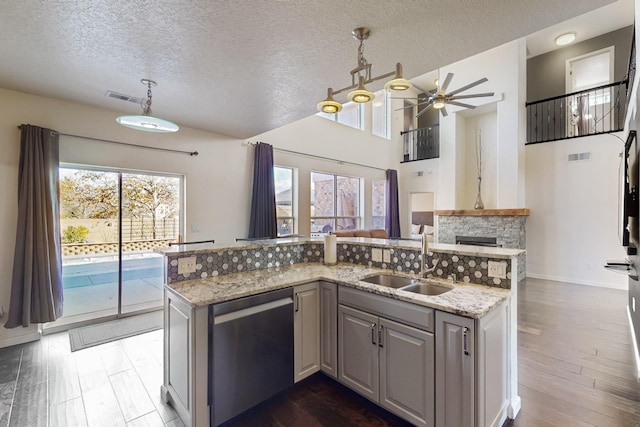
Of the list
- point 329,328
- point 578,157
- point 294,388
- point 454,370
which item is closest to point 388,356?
point 454,370

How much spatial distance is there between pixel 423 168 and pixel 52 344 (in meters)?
7.92

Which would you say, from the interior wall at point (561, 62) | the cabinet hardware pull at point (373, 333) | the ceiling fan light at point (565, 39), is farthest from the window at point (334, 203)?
the ceiling fan light at point (565, 39)

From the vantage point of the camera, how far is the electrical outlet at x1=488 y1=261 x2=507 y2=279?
183 cm

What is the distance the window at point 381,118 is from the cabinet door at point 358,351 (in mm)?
6295

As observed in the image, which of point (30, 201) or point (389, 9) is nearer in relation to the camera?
point (389, 9)

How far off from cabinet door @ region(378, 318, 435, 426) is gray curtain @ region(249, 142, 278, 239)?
Answer: 335 centimetres

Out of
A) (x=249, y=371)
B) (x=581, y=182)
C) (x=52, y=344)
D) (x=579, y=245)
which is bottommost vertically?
(x=52, y=344)

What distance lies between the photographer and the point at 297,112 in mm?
3498

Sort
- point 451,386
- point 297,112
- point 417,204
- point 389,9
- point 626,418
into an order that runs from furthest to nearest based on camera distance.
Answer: point 417,204
point 297,112
point 626,418
point 389,9
point 451,386

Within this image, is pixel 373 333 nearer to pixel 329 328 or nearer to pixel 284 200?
pixel 329 328

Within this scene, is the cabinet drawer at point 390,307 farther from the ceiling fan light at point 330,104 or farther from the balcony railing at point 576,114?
the balcony railing at point 576,114

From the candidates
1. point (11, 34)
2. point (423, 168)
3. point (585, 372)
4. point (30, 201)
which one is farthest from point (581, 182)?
point (30, 201)

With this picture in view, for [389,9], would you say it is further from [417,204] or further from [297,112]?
[417,204]

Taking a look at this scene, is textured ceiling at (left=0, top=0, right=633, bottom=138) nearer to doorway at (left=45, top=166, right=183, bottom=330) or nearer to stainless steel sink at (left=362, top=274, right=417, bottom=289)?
doorway at (left=45, top=166, right=183, bottom=330)
